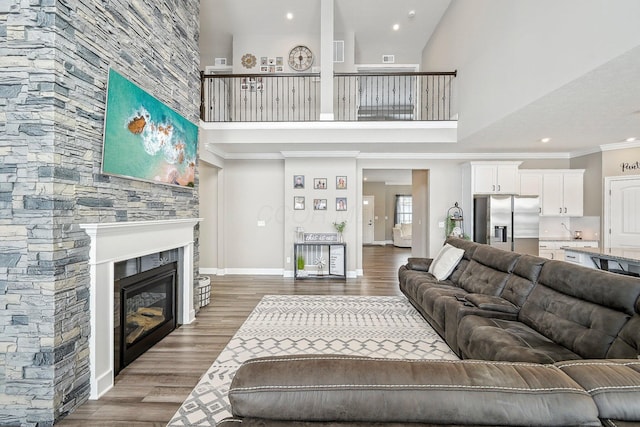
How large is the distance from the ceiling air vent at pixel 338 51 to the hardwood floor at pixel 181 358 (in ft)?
15.3

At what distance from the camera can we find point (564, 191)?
6.44 m

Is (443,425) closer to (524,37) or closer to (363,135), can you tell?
(524,37)

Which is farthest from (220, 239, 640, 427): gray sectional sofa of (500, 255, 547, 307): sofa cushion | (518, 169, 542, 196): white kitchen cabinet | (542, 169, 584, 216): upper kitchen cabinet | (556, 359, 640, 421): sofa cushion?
(542, 169, 584, 216): upper kitchen cabinet

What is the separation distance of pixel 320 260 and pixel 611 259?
15.1 ft

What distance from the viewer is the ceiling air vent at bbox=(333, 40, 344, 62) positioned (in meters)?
6.74

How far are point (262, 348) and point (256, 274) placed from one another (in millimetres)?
3832

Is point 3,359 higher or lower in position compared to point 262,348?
higher

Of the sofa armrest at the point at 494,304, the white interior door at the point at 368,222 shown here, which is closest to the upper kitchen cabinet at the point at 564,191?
the sofa armrest at the point at 494,304

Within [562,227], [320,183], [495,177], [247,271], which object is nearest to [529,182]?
[495,177]

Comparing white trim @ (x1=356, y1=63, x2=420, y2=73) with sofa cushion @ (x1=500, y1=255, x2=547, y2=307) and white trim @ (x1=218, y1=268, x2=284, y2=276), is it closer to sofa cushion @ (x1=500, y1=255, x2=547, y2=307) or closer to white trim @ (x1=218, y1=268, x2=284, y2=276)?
white trim @ (x1=218, y1=268, x2=284, y2=276)

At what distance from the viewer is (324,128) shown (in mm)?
5559

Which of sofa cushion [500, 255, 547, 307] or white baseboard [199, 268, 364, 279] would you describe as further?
white baseboard [199, 268, 364, 279]

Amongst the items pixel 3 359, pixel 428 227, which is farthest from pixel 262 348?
pixel 428 227

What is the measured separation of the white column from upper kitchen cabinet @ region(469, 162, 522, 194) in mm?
3207
